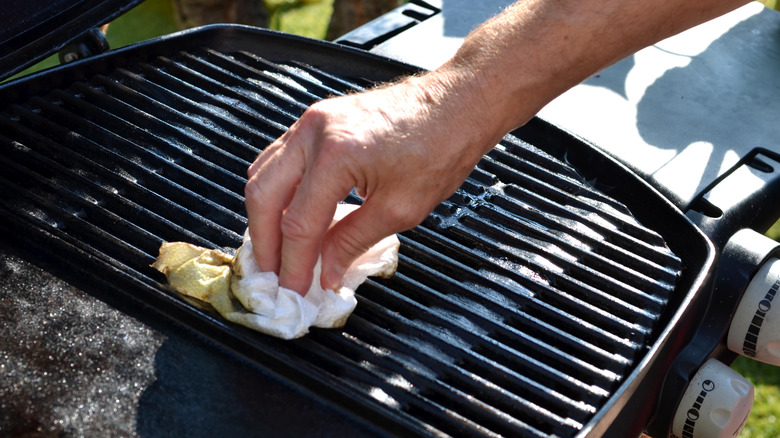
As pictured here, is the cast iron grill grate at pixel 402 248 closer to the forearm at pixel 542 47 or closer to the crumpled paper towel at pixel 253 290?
the crumpled paper towel at pixel 253 290

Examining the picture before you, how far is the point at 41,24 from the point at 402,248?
975mm

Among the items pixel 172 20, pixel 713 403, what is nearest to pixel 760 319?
pixel 713 403

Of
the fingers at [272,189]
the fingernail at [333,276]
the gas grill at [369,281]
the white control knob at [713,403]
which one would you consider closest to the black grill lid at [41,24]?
the gas grill at [369,281]

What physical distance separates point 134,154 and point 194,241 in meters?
0.29

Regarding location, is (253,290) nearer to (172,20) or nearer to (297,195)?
(297,195)

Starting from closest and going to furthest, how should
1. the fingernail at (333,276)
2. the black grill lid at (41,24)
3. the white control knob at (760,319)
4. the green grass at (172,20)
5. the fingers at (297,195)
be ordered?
the fingers at (297,195)
the fingernail at (333,276)
the white control knob at (760,319)
the black grill lid at (41,24)
the green grass at (172,20)

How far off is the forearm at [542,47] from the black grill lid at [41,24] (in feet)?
3.12

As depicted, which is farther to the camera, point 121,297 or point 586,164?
point 586,164

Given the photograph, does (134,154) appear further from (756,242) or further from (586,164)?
(756,242)

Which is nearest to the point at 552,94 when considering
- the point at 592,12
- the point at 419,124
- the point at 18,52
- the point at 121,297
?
the point at 592,12

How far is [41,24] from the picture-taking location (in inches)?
65.3

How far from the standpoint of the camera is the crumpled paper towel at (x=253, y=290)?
1.16 meters

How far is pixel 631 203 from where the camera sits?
1.53 m

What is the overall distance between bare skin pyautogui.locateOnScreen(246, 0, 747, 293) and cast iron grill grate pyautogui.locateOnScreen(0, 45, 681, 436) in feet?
0.53
